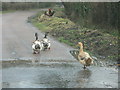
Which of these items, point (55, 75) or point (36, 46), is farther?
point (36, 46)

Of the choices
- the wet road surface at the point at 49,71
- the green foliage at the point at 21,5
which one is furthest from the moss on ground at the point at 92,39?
the green foliage at the point at 21,5

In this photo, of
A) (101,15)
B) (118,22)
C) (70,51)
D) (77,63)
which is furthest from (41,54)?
(101,15)

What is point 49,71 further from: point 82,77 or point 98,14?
point 98,14

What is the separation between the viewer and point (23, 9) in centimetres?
4700

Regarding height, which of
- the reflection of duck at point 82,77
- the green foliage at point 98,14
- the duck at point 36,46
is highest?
the green foliage at point 98,14

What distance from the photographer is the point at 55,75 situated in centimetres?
1275

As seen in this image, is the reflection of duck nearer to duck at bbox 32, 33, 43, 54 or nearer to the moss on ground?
the moss on ground

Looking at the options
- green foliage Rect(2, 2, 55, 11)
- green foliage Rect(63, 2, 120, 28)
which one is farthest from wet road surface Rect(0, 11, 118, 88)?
green foliage Rect(2, 2, 55, 11)

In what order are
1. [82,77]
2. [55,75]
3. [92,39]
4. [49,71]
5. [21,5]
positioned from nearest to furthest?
[82,77] → [55,75] → [49,71] → [92,39] → [21,5]

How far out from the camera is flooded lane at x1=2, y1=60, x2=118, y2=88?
11.4 m

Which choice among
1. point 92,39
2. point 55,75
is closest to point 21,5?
point 92,39

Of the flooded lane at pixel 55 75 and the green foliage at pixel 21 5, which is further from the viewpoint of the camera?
the green foliage at pixel 21 5

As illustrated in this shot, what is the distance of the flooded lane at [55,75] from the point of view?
449 inches

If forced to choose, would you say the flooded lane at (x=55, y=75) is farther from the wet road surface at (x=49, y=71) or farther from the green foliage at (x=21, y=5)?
the green foliage at (x=21, y=5)
